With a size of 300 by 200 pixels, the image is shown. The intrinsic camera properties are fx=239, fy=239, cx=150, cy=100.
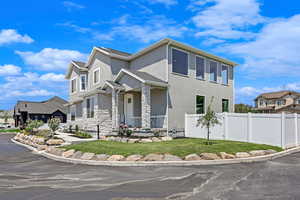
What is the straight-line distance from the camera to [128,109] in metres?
19.6

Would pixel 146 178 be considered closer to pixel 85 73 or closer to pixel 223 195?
pixel 223 195

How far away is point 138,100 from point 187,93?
3954mm

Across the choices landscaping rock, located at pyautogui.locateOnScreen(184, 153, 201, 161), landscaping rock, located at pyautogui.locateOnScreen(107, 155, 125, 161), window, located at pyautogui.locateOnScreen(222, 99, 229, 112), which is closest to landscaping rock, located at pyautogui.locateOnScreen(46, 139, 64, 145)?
landscaping rock, located at pyautogui.locateOnScreen(107, 155, 125, 161)

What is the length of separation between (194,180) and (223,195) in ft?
5.09

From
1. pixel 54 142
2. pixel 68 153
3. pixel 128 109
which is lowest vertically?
pixel 54 142

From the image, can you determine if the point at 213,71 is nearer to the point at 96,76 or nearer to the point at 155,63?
the point at 155,63

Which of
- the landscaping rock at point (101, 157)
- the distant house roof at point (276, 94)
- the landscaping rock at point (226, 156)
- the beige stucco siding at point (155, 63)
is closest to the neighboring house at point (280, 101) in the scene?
the distant house roof at point (276, 94)

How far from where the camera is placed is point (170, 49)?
17453mm

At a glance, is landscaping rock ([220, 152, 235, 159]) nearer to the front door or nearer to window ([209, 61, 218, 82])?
the front door

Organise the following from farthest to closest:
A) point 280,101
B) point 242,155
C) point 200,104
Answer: point 280,101 → point 200,104 → point 242,155

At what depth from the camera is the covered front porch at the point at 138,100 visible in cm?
1639

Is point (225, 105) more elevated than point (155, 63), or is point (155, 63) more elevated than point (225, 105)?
point (155, 63)

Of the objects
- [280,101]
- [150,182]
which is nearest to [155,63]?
[150,182]

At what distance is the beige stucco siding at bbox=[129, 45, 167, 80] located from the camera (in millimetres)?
17422
